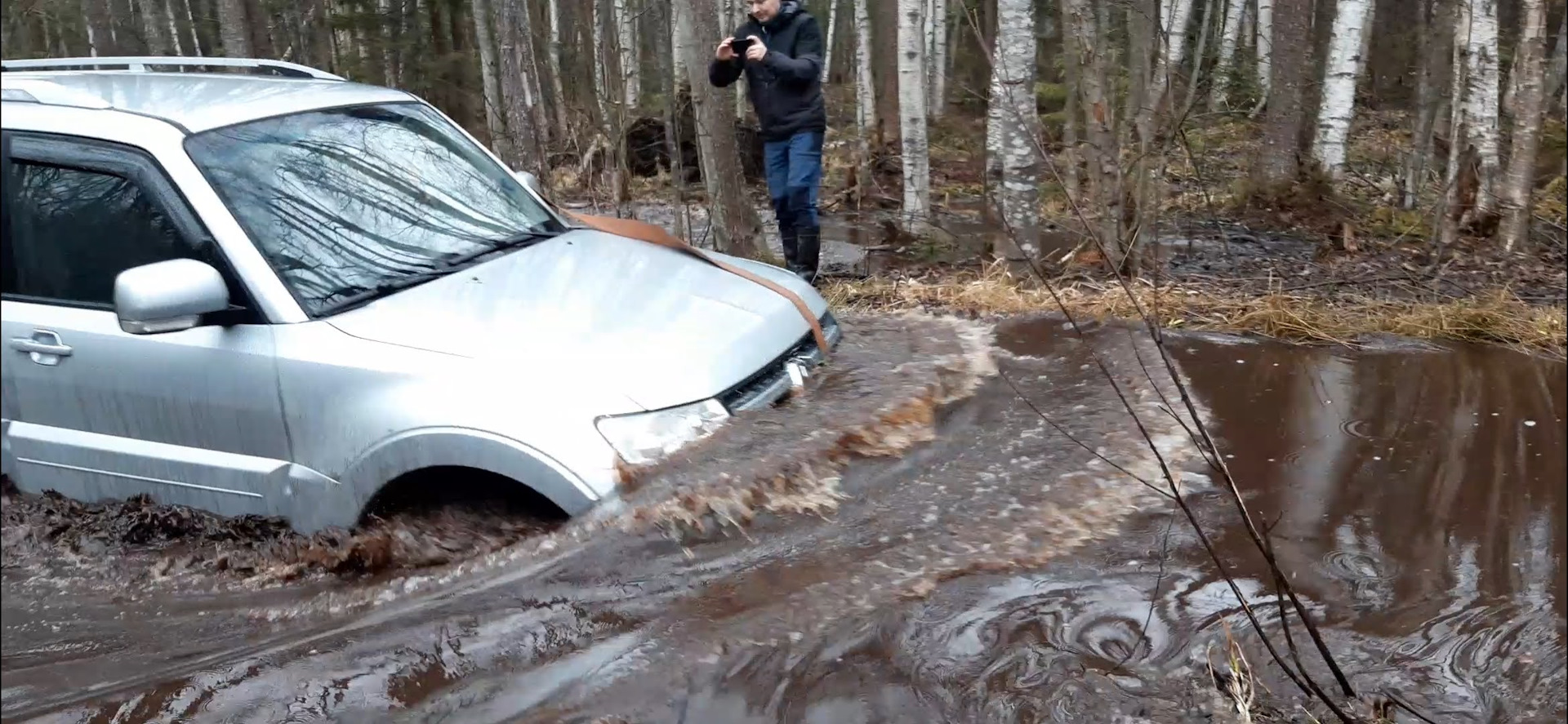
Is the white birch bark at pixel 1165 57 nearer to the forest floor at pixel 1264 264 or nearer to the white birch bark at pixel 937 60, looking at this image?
the forest floor at pixel 1264 264

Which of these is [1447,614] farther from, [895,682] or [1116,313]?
[1116,313]

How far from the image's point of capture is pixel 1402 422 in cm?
448

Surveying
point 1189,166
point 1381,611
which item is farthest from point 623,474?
point 1189,166

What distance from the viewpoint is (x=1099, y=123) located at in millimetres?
7707

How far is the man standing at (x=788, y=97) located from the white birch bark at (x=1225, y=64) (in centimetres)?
305

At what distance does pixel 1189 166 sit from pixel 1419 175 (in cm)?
251

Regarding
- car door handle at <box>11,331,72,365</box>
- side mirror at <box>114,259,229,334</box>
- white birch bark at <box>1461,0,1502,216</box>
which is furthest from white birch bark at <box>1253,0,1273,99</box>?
car door handle at <box>11,331,72,365</box>

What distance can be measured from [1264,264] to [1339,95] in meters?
3.70

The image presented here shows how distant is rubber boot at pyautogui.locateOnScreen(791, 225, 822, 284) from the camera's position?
7.27 metres

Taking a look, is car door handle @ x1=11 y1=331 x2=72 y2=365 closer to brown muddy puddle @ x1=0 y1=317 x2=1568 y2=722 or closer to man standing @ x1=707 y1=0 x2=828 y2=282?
brown muddy puddle @ x1=0 y1=317 x2=1568 y2=722

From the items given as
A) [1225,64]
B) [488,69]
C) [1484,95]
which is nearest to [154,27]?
[488,69]

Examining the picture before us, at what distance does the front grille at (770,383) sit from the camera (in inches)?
135

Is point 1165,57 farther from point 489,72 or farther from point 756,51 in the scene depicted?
point 489,72

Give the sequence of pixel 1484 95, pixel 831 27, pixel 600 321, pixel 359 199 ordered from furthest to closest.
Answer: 1. pixel 831 27
2. pixel 1484 95
3. pixel 359 199
4. pixel 600 321
